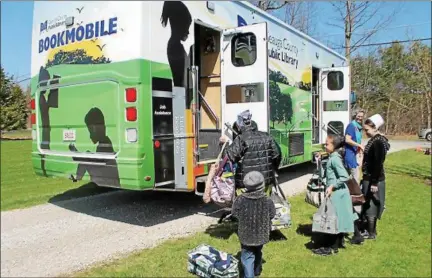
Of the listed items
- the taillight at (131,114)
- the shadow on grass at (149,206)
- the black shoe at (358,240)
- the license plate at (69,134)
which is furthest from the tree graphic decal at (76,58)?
the black shoe at (358,240)

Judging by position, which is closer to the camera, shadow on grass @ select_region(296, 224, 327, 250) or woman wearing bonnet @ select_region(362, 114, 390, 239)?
shadow on grass @ select_region(296, 224, 327, 250)

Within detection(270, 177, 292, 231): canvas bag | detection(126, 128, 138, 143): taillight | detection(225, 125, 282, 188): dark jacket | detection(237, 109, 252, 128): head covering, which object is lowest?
detection(270, 177, 292, 231): canvas bag

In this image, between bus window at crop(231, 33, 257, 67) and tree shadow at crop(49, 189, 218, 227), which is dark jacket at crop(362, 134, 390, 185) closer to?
bus window at crop(231, 33, 257, 67)

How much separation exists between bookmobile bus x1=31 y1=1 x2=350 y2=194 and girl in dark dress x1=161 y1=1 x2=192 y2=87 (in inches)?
0.5

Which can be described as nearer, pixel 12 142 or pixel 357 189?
pixel 12 142

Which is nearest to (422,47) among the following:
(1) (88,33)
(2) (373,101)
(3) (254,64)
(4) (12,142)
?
(3) (254,64)

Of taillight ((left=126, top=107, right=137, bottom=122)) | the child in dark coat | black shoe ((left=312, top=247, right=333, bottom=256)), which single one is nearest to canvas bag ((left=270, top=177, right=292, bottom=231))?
black shoe ((left=312, top=247, right=333, bottom=256))

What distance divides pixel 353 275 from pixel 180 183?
2.30 meters

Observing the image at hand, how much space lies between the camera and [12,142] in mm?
1161

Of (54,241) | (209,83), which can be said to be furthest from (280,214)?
(54,241)

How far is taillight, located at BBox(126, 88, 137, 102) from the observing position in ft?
13.7

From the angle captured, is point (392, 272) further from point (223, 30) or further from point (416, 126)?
point (416, 126)

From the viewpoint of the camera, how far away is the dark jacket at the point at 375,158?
14.6 feet

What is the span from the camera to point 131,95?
4191 millimetres
